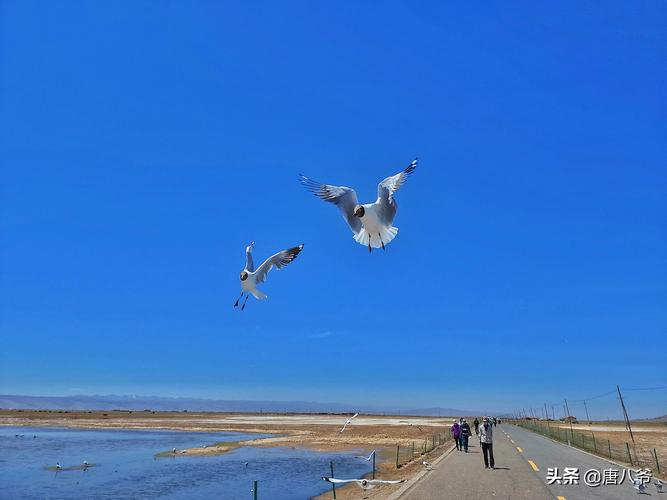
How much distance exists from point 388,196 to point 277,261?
3.91 m

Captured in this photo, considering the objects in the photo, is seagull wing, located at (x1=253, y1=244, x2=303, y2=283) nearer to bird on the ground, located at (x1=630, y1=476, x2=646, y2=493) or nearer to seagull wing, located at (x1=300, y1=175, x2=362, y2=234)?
seagull wing, located at (x1=300, y1=175, x2=362, y2=234)

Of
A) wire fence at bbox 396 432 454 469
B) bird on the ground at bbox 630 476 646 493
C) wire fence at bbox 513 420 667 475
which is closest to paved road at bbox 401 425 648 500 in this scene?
bird on the ground at bbox 630 476 646 493

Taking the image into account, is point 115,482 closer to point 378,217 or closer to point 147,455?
point 147,455

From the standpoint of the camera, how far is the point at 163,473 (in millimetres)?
29188

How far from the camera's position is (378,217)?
10.8 meters

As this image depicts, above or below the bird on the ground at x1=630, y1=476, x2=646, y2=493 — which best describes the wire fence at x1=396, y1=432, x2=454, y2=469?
above

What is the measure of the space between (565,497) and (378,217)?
8.77 metres

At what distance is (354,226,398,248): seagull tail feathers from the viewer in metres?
10.4

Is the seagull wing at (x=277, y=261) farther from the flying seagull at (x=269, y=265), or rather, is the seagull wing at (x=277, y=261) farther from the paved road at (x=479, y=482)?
the paved road at (x=479, y=482)

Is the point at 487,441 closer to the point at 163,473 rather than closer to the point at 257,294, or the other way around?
the point at 257,294

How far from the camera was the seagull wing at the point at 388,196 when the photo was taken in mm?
10844

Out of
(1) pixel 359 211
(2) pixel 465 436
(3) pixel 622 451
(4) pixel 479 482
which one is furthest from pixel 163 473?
(3) pixel 622 451

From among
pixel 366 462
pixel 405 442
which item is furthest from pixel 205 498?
pixel 405 442

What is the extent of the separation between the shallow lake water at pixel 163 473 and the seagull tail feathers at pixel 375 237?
15.7 meters
